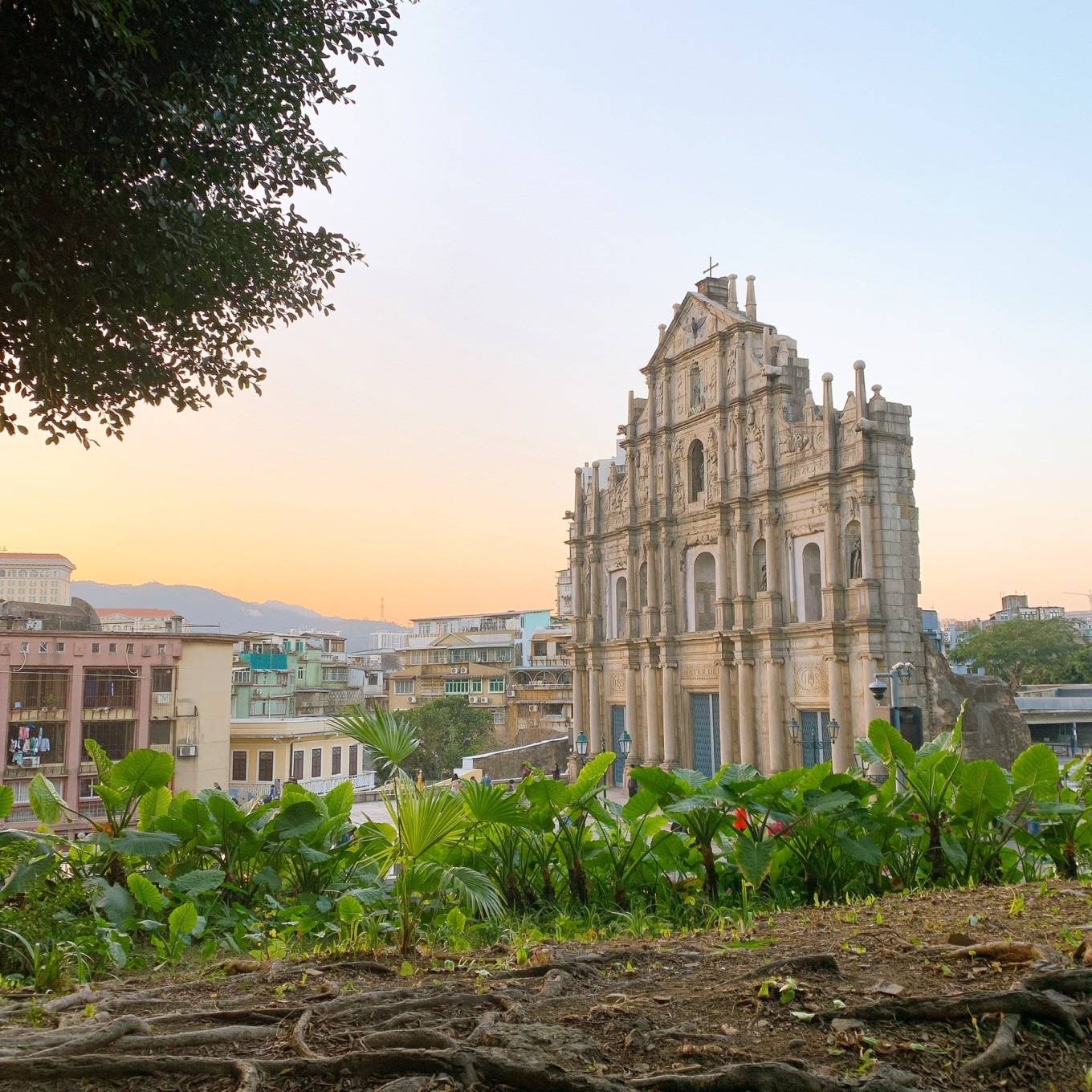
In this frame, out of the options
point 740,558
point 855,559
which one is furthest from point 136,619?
point 855,559

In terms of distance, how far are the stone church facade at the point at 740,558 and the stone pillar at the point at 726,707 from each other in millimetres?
43

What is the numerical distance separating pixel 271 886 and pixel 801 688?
19224 millimetres

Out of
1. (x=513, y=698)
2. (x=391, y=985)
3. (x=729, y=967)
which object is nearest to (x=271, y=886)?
(x=391, y=985)

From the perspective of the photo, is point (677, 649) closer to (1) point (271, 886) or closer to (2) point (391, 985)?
(1) point (271, 886)

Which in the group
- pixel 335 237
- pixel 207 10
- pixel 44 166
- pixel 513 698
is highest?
pixel 207 10

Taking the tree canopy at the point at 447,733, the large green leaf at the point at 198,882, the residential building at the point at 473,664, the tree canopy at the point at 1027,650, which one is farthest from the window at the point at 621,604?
the tree canopy at the point at 1027,650

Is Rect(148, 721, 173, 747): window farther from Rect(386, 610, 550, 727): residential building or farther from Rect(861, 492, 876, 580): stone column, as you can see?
Rect(386, 610, 550, 727): residential building

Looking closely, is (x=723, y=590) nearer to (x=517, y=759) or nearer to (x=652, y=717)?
(x=652, y=717)

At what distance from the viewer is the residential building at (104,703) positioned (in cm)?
2578

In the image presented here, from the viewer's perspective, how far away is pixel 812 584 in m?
24.3

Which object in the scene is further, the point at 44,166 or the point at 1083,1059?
the point at 44,166

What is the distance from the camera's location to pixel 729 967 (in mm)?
4254

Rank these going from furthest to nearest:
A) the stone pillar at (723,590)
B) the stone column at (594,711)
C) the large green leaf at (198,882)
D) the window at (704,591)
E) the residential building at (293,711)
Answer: the residential building at (293,711)
the stone column at (594,711)
the window at (704,591)
the stone pillar at (723,590)
the large green leaf at (198,882)

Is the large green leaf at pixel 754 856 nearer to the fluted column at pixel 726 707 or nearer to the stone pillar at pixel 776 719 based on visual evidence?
the stone pillar at pixel 776 719
